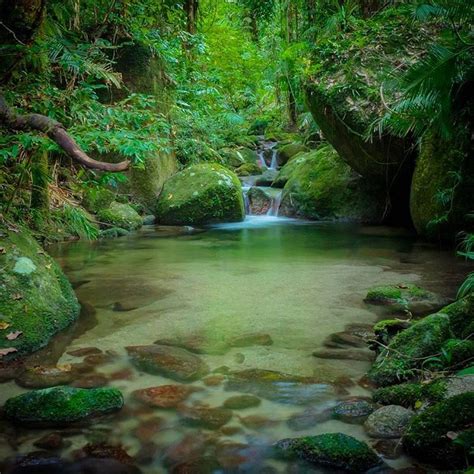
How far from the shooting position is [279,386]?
121 inches

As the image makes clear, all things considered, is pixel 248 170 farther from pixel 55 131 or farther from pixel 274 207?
pixel 55 131

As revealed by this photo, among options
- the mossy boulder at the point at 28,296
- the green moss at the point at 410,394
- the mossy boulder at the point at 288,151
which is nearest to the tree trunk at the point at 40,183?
the mossy boulder at the point at 28,296

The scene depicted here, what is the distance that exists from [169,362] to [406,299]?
2.34 metres

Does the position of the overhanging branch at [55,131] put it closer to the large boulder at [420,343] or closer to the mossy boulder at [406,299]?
the large boulder at [420,343]

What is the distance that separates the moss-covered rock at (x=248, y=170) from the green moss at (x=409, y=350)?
39.9 feet

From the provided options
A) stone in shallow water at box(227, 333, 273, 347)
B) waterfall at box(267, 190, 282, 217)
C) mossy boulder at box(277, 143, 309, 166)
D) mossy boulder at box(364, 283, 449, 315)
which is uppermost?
mossy boulder at box(277, 143, 309, 166)

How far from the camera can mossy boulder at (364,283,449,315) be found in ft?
14.6

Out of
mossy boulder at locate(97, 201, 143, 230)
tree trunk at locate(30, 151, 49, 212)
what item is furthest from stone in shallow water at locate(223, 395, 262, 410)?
mossy boulder at locate(97, 201, 143, 230)

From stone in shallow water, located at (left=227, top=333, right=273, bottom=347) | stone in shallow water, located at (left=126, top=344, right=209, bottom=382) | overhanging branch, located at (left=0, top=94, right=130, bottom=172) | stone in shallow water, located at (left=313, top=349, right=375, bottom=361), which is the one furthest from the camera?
stone in shallow water, located at (left=227, top=333, right=273, bottom=347)

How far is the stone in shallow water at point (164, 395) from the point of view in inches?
113

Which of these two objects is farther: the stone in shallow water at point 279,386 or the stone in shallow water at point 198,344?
the stone in shallow water at point 198,344

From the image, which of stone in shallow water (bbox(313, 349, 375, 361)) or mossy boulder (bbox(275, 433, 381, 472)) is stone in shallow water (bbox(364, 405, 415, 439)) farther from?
stone in shallow water (bbox(313, 349, 375, 361))

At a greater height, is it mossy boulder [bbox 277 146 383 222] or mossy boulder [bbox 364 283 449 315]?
mossy boulder [bbox 277 146 383 222]

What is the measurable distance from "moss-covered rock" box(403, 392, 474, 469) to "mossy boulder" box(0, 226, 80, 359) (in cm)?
249
